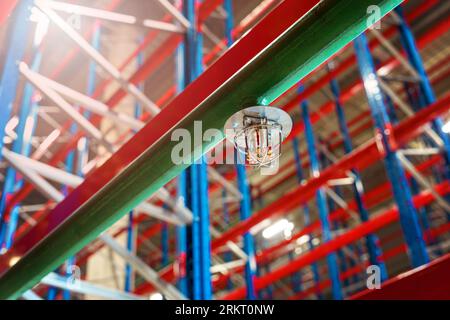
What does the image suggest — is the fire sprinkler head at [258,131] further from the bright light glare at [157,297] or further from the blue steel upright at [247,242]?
the blue steel upright at [247,242]

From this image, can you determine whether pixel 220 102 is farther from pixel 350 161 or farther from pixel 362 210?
pixel 362 210

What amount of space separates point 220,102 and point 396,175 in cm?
373

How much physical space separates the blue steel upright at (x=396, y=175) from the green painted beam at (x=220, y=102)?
3.23 meters

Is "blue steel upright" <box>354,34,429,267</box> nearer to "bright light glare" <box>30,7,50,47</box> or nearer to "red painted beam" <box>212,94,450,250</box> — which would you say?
"red painted beam" <box>212,94,450,250</box>

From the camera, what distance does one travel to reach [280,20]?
2521 millimetres

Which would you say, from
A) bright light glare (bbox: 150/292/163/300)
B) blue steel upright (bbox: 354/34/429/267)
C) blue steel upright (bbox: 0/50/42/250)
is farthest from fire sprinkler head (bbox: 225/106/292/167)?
blue steel upright (bbox: 354/34/429/267)

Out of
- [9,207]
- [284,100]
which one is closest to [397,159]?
[9,207]

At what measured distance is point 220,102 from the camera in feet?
7.89

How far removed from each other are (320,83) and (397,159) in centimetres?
507

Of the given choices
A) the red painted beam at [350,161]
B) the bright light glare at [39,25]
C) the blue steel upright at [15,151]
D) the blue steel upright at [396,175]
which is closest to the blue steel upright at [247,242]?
the red painted beam at [350,161]

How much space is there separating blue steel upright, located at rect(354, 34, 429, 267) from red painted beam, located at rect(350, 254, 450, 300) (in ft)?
6.75

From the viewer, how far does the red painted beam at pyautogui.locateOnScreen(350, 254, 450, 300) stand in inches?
110
